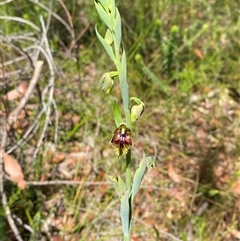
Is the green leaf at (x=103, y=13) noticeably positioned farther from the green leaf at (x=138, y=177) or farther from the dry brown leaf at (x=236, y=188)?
the dry brown leaf at (x=236, y=188)

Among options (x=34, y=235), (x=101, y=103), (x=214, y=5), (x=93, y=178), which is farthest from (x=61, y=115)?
(x=214, y=5)

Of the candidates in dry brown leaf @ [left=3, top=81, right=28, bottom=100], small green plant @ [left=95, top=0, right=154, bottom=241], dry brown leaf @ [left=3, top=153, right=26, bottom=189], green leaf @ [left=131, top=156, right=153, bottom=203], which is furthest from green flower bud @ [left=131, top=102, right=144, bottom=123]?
dry brown leaf @ [left=3, top=81, right=28, bottom=100]

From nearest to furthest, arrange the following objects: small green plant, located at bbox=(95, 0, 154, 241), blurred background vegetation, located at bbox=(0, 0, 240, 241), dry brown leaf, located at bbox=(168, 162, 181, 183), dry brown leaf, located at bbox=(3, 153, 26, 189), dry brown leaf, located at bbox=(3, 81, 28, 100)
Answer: small green plant, located at bbox=(95, 0, 154, 241)
dry brown leaf, located at bbox=(3, 153, 26, 189)
blurred background vegetation, located at bbox=(0, 0, 240, 241)
dry brown leaf, located at bbox=(3, 81, 28, 100)
dry brown leaf, located at bbox=(168, 162, 181, 183)

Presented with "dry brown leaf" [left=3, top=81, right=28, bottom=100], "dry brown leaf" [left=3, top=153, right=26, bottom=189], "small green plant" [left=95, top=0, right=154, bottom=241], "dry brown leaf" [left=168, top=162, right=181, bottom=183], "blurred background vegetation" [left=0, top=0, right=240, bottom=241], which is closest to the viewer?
Result: "small green plant" [left=95, top=0, right=154, bottom=241]

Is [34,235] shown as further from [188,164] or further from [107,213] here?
[188,164]

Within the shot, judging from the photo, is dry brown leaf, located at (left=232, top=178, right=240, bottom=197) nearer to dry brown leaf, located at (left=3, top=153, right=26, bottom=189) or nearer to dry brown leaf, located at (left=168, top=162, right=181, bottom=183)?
dry brown leaf, located at (left=168, top=162, right=181, bottom=183)

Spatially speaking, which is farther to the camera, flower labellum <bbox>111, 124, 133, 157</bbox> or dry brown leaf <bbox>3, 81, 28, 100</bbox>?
dry brown leaf <bbox>3, 81, 28, 100</bbox>

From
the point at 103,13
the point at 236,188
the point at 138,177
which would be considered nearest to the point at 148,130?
the point at 236,188

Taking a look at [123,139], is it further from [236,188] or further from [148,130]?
[148,130]

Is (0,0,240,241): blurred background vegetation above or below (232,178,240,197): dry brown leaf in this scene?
above
